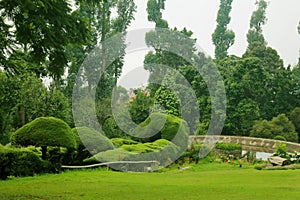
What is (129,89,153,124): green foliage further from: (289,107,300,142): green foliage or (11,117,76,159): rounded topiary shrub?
(289,107,300,142): green foliage

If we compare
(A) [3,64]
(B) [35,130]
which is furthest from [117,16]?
(A) [3,64]

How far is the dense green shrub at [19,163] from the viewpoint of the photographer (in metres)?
9.66

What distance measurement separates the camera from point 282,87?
1196 inches

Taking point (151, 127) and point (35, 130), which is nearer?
point (35, 130)

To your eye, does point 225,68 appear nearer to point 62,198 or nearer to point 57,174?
point 57,174

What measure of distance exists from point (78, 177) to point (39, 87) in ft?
41.6

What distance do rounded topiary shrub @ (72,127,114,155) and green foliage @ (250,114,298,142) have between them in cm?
1469

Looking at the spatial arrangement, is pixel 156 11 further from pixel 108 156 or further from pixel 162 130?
pixel 108 156

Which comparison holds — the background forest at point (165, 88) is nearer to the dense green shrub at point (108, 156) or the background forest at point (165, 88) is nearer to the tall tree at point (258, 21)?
the tall tree at point (258, 21)

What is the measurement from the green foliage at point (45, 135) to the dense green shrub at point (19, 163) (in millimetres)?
586

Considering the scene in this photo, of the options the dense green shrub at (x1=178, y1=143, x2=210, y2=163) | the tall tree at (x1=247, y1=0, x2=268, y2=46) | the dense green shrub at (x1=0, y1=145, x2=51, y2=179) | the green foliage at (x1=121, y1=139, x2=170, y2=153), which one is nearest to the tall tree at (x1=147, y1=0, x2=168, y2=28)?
the tall tree at (x1=247, y1=0, x2=268, y2=46)

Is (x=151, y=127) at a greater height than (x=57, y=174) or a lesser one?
greater

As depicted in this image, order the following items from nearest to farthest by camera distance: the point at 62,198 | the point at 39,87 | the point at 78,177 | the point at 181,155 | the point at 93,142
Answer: the point at 62,198
the point at 78,177
the point at 93,142
the point at 181,155
the point at 39,87

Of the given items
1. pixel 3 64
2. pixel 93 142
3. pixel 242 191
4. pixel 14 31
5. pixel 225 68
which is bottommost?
pixel 242 191
